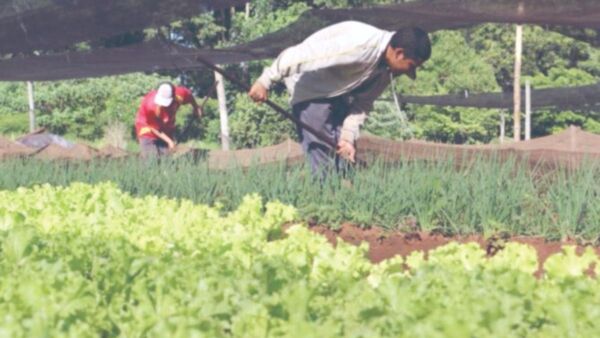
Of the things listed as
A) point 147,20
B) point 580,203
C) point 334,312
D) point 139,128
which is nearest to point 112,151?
point 139,128

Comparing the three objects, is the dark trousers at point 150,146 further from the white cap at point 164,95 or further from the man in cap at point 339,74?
the man in cap at point 339,74

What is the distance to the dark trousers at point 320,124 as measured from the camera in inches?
305

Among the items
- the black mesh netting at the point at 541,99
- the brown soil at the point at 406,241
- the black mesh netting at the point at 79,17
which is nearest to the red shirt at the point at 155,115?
the black mesh netting at the point at 541,99

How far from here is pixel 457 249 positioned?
409cm

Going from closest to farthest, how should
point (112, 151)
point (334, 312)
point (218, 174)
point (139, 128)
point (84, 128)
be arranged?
point (334, 312) → point (218, 174) → point (139, 128) → point (112, 151) → point (84, 128)

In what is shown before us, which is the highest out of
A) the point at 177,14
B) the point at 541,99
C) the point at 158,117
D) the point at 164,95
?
the point at 177,14

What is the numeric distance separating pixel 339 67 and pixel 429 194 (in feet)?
4.45

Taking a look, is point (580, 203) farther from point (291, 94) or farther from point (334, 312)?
point (334, 312)

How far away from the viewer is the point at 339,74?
767 cm

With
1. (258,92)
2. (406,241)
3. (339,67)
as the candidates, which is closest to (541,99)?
(339,67)

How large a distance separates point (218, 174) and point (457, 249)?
12.0ft

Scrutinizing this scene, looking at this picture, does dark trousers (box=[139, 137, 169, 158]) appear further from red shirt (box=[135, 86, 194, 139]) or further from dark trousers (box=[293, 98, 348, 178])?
dark trousers (box=[293, 98, 348, 178])

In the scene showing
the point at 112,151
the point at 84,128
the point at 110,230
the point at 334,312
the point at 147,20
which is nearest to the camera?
the point at 334,312

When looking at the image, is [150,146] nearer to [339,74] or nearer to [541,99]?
[541,99]
